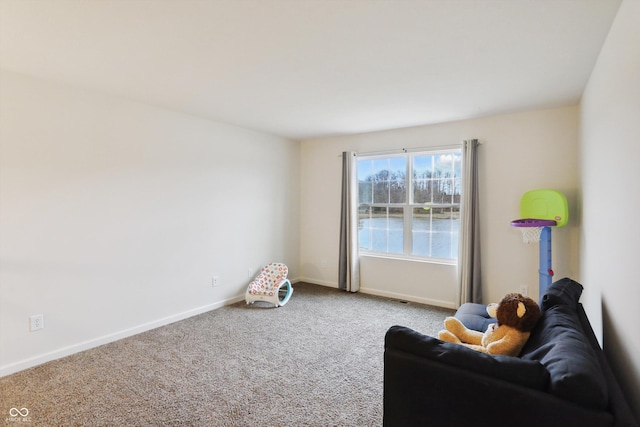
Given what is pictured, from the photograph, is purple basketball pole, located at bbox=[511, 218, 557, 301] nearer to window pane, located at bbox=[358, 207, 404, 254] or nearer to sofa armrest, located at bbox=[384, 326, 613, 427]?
window pane, located at bbox=[358, 207, 404, 254]

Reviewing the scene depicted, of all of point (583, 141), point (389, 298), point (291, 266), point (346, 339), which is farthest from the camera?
point (291, 266)

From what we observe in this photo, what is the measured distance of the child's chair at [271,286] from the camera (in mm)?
4184

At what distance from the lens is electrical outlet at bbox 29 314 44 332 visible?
2668 mm

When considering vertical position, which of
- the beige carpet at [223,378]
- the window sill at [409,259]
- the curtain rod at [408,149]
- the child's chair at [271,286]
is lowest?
the beige carpet at [223,378]

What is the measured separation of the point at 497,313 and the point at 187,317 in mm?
3295

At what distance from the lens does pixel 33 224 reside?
2668mm

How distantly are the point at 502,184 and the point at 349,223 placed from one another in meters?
2.00

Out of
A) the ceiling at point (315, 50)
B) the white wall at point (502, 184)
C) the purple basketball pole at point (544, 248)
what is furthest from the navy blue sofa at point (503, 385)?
the white wall at point (502, 184)

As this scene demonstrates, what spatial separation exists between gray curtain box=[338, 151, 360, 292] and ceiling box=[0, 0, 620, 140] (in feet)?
4.65

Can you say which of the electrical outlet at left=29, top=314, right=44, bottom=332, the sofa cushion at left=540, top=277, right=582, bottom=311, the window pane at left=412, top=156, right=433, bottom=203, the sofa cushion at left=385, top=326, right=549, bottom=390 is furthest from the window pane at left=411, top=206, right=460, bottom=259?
the electrical outlet at left=29, top=314, right=44, bottom=332

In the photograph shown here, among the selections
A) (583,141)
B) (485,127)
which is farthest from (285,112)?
(583,141)

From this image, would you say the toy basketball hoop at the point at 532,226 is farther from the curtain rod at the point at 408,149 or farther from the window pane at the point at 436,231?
the curtain rod at the point at 408,149

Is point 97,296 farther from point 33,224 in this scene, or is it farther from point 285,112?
point 285,112

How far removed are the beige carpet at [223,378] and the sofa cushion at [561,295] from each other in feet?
3.86
